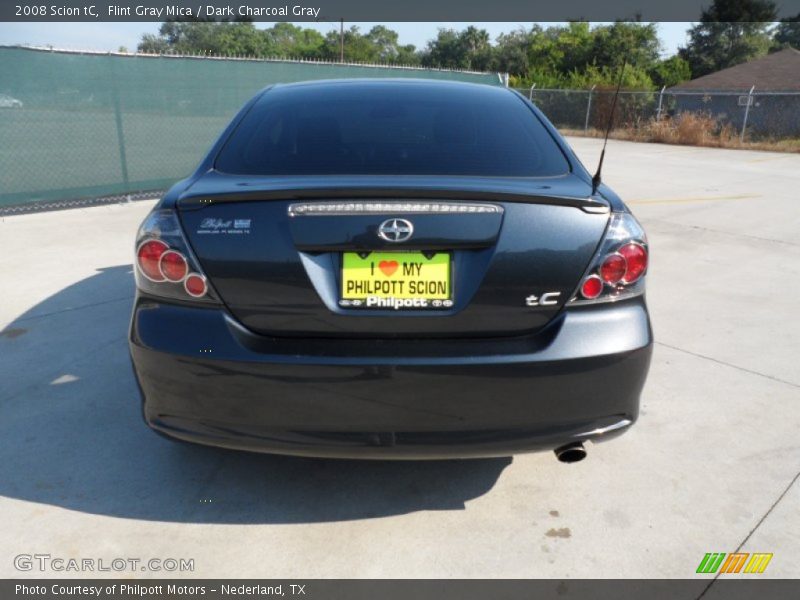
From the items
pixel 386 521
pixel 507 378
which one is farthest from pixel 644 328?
pixel 386 521

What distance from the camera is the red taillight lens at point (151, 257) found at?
6.69ft

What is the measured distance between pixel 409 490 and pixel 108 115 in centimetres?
782

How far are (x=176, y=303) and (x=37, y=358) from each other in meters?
2.05

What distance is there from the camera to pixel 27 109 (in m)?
7.63

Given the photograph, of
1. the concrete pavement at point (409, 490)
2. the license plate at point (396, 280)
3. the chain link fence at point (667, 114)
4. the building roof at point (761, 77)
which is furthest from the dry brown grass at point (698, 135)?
the license plate at point (396, 280)

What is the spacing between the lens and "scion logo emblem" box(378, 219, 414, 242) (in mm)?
1884

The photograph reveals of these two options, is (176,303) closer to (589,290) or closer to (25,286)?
(589,290)

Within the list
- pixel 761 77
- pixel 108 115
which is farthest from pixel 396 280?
pixel 761 77

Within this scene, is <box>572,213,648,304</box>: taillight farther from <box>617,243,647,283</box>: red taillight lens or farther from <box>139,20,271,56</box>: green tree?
<box>139,20,271,56</box>: green tree

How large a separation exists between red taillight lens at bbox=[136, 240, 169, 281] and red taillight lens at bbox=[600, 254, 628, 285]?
142 cm

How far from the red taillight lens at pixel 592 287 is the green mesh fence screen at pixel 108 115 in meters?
7.78

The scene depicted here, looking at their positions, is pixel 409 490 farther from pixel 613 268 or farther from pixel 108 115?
pixel 108 115

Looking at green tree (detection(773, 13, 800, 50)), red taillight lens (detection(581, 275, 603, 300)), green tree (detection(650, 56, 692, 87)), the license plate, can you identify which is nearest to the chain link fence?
green tree (detection(650, 56, 692, 87))

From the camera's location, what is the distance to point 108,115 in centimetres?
837
